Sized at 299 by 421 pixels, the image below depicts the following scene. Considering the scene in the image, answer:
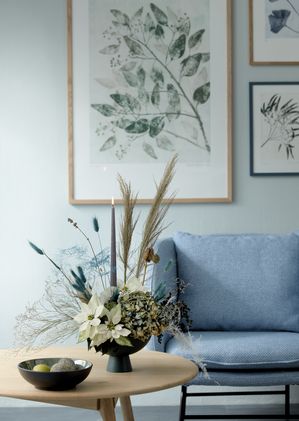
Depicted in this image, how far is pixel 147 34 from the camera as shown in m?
3.88

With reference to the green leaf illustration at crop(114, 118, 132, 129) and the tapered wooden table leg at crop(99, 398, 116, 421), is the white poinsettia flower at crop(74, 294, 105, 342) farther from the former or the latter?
the green leaf illustration at crop(114, 118, 132, 129)

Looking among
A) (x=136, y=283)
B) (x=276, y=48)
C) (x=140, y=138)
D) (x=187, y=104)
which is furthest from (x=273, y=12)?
(x=136, y=283)

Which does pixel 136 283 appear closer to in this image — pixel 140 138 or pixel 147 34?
pixel 140 138

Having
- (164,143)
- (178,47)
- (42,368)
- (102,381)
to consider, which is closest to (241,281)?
(164,143)

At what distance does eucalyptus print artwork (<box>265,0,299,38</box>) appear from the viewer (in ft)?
12.8

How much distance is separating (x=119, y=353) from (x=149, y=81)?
1.85m

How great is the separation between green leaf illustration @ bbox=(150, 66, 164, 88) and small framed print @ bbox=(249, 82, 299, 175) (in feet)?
1.47

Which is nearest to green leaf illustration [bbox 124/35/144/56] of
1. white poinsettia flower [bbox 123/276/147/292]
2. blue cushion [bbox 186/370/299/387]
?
blue cushion [bbox 186/370/299/387]

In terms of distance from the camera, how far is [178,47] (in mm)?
3895

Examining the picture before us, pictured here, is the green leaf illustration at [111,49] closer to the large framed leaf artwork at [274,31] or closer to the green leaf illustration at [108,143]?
the green leaf illustration at [108,143]

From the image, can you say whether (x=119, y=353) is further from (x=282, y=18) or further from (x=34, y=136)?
(x=282, y=18)

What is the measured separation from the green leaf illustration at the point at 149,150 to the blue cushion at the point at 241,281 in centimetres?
49

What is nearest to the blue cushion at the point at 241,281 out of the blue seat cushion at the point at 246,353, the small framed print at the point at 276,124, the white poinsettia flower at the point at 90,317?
the blue seat cushion at the point at 246,353

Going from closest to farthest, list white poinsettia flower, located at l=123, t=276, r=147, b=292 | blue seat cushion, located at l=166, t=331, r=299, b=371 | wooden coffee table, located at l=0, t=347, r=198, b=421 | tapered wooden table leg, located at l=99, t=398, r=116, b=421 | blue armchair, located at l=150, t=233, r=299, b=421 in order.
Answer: wooden coffee table, located at l=0, t=347, r=198, b=421, tapered wooden table leg, located at l=99, t=398, r=116, b=421, white poinsettia flower, located at l=123, t=276, r=147, b=292, blue seat cushion, located at l=166, t=331, r=299, b=371, blue armchair, located at l=150, t=233, r=299, b=421
